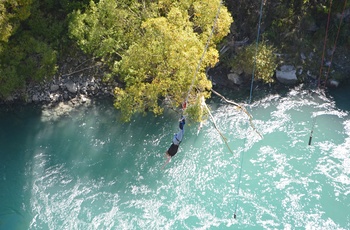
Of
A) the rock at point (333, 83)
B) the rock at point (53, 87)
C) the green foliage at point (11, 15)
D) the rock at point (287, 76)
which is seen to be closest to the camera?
the green foliage at point (11, 15)

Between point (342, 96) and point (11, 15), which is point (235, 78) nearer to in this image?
point (342, 96)

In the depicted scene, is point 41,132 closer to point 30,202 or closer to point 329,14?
point 30,202

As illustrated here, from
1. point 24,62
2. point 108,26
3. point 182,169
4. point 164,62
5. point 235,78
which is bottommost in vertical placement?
point 182,169

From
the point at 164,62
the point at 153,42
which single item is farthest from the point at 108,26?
the point at 164,62

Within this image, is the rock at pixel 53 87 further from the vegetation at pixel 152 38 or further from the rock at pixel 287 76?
the rock at pixel 287 76

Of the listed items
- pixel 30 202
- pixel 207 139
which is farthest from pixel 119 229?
pixel 207 139

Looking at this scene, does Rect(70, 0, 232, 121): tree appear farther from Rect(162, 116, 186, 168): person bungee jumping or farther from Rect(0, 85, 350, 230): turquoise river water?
Rect(0, 85, 350, 230): turquoise river water

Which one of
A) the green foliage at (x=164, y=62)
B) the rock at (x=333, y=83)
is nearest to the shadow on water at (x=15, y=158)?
the green foliage at (x=164, y=62)

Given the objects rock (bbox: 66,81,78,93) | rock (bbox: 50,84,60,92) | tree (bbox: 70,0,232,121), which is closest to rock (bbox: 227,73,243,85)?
tree (bbox: 70,0,232,121)
